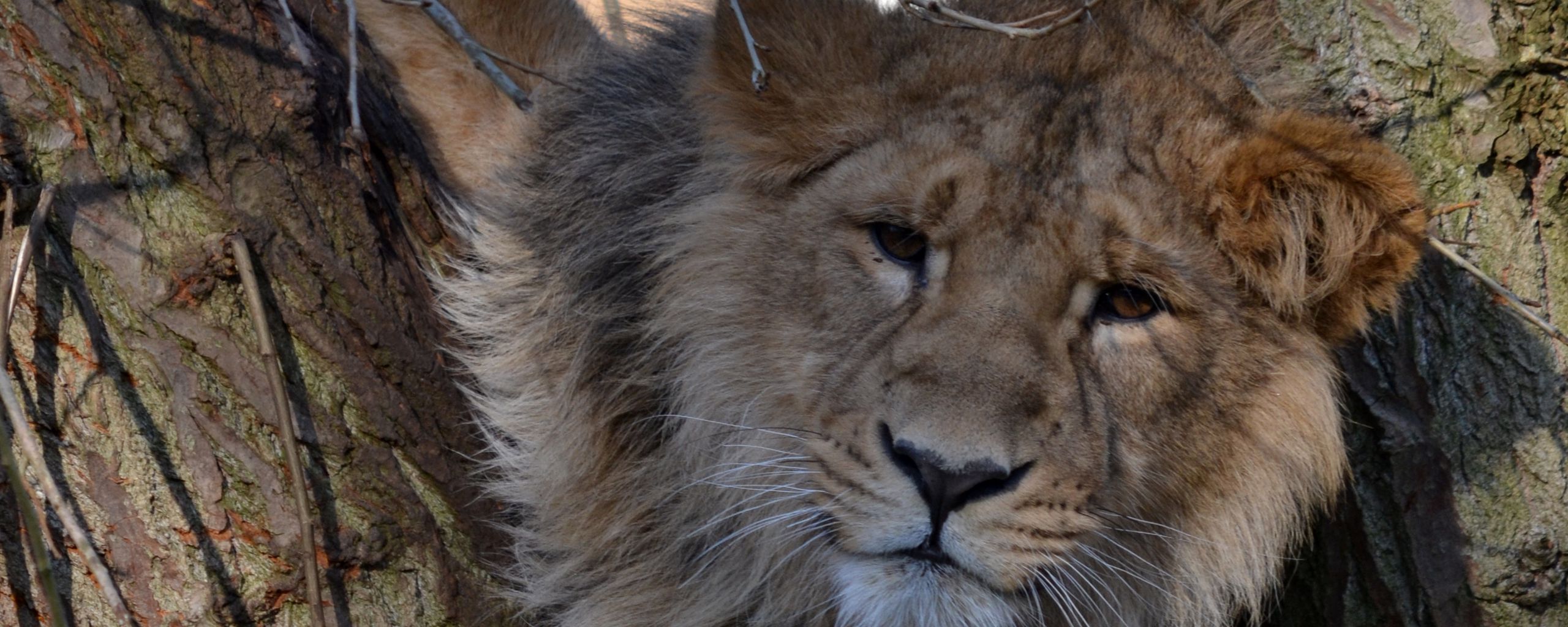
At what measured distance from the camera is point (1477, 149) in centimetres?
259

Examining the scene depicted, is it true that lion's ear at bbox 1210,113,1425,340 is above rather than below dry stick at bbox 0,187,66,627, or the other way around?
above

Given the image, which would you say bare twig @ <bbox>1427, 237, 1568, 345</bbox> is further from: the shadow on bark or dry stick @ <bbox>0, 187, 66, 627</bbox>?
dry stick @ <bbox>0, 187, 66, 627</bbox>

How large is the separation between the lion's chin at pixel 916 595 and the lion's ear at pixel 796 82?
74 centimetres

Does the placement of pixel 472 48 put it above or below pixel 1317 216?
A: above

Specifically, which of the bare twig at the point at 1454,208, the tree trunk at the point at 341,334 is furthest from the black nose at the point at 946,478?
the bare twig at the point at 1454,208

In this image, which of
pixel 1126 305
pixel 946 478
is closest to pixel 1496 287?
pixel 1126 305

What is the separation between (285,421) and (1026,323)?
4.04ft

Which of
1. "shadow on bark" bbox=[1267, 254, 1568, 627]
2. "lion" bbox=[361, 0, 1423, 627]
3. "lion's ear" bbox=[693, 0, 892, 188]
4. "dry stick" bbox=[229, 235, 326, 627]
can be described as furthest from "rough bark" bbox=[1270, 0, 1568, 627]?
"dry stick" bbox=[229, 235, 326, 627]

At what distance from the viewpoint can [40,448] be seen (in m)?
2.02

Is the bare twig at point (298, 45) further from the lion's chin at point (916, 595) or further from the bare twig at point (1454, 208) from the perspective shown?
the bare twig at point (1454, 208)

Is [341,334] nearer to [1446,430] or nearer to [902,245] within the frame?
[902,245]

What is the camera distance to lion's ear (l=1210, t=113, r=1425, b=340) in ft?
6.99

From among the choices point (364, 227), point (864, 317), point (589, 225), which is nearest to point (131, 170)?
point (364, 227)

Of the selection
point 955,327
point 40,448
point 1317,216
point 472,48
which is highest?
point 472,48
